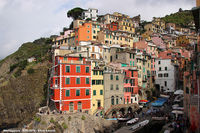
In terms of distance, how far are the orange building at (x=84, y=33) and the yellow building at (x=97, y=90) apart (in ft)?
81.3

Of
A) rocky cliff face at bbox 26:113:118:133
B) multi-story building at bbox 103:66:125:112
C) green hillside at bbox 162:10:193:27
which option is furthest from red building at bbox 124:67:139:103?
green hillside at bbox 162:10:193:27

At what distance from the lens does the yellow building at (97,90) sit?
47575 millimetres

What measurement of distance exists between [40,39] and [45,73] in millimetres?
62303

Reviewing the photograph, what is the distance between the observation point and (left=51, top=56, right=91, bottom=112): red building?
42719mm

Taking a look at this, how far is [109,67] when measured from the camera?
51.3 m

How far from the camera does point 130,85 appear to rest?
2180 inches

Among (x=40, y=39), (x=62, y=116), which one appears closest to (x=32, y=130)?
(x=62, y=116)

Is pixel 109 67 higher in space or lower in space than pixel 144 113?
higher

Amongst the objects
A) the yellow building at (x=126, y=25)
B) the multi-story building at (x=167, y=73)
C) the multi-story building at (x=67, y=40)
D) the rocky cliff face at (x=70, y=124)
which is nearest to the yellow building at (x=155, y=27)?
the yellow building at (x=126, y=25)

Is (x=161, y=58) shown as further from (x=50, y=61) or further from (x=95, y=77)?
(x=50, y=61)

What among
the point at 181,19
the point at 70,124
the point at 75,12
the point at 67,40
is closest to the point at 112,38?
the point at 67,40

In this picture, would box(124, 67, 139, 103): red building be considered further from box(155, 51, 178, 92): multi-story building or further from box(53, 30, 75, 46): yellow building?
box(53, 30, 75, 46): yellow building

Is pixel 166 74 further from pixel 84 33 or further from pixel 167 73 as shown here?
pixel 84 33

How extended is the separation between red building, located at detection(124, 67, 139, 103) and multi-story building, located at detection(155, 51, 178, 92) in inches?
590
